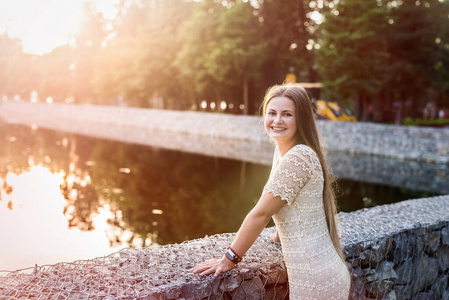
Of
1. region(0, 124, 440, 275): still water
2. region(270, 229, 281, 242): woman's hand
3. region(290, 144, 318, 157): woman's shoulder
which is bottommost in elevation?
region(0, 124, 440, 275): still water

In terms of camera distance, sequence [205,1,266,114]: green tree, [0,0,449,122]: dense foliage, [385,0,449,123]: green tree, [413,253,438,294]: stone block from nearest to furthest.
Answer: [413,253,438,294]: stone block < [0,0,449,122]: dense foliage < [385,0,449,123]: green tree < [205,1,266,114]: green tree

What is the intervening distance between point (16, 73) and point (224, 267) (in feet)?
205

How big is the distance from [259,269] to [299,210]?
1.85ft

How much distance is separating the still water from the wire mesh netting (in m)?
3.24

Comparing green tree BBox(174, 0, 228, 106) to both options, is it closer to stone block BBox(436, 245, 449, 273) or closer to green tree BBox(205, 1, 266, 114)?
green tree BBox(205, 1, 266, 114)

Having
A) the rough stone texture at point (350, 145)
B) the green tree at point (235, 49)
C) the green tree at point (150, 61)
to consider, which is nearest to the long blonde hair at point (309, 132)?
the rough stone texture at point (350, 145)

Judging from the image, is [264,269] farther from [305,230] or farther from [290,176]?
[290,176]

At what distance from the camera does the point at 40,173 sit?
11.5 metres

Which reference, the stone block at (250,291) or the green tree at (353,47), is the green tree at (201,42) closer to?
the green tree at (353,47)

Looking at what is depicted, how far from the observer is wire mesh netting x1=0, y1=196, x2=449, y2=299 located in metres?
2.35

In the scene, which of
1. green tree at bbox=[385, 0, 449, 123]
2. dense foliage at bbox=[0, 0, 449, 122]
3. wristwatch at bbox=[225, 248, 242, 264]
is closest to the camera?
wristwatch at bbox=[225, 248, 242, 264]

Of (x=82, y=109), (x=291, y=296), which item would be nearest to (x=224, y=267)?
(x=291, y=296)

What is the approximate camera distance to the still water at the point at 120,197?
6449mm

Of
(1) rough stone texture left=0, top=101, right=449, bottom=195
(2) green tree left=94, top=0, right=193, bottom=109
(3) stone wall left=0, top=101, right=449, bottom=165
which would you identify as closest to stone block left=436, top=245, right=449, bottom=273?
(1) rough stone texture left=0, top=101, right=449, bottom=195
